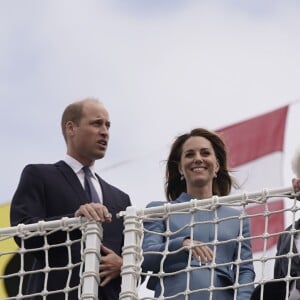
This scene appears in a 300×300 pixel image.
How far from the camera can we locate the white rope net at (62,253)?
7.84 meters

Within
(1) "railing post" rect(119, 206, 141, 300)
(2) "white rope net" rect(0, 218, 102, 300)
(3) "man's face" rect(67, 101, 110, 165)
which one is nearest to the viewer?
(1) "railing post" rect(119, 206, 141, 300)

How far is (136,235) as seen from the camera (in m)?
7.85

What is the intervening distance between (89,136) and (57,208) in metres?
0.49

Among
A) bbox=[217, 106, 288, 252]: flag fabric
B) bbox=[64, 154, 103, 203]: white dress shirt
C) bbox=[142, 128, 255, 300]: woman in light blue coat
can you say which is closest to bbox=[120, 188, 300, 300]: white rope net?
bbox=[142, 128, 255, 300]: woman in light blue coat

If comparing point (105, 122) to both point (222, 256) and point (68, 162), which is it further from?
point (222, 256)

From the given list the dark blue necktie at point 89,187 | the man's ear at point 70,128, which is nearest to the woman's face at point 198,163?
the dark blue necktie at point 89,187

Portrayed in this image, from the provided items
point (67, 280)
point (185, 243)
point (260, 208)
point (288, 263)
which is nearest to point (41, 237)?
point (67, 280)

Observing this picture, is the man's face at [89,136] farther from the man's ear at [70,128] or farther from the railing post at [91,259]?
the railing post at [91,259]

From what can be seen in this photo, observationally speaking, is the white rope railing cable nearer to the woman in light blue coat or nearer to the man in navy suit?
the woman in light blue coat

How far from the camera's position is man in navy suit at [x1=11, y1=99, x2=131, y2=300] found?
7973mm

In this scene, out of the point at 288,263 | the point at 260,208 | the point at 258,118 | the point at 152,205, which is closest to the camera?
the point at 288,263

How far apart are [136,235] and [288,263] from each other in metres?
0.77

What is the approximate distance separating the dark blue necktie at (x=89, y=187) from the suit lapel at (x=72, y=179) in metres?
0.03

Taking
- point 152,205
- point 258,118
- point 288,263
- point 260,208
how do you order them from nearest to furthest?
point 288,263, point 152,205, point 260,208, point 258,118
